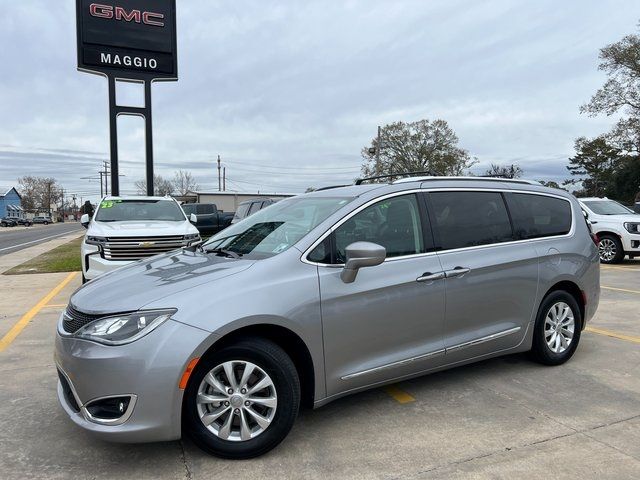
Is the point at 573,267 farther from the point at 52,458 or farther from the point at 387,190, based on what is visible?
the point at 52,458

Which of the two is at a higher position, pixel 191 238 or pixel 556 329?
pixel 191 238

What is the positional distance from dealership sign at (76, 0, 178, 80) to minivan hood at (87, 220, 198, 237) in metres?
7.42

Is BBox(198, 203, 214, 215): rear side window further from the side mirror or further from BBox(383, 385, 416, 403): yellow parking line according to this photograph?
the side mirror

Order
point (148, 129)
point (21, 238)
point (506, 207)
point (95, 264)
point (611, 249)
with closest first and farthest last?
point (506, 207) → point (95, 264) → point (611, 249) → point (148, 129) → point (21, 238)

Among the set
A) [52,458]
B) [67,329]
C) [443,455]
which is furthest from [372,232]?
[52,458]

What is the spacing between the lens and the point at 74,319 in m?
3.12

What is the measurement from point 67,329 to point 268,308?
128 cm

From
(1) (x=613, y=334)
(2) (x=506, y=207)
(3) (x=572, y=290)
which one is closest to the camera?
(2) (x=506, y=207)

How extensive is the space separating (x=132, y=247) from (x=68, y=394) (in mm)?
5310

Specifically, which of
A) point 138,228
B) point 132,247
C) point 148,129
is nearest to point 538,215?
point 132,247

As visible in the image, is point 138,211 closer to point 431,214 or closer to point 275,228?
point 275,228

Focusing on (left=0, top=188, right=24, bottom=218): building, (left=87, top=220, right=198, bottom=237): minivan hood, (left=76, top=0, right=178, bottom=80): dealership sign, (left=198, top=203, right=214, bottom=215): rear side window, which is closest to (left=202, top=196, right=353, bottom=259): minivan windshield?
(left=87, top=220, right=198, bottom=237): minivan hood

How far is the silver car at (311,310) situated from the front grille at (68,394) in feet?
0.06

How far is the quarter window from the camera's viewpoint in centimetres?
356
